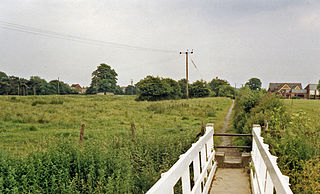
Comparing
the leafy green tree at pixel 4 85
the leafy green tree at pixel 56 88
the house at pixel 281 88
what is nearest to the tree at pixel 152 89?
the house at pixel 281 88

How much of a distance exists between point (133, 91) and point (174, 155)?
10152 cm

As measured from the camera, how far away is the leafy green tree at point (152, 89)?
2389 inches

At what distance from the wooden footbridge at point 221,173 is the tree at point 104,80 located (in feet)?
244

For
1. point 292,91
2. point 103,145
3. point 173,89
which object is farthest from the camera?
point 173,89

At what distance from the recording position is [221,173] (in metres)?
6.31

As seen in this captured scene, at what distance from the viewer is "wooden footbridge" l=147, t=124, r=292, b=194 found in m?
1.95

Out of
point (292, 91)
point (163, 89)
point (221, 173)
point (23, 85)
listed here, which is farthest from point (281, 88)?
point (23, 85)

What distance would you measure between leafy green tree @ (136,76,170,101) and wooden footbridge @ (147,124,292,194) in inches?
2032

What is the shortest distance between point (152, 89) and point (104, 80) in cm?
2674

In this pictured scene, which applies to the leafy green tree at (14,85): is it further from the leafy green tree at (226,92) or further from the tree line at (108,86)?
the leafy green tree at (226,92)

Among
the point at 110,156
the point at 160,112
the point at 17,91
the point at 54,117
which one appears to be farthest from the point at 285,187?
the point at 17,91

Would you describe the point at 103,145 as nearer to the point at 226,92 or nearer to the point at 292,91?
the point at 292,91

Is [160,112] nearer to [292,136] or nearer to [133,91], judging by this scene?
[292,136]

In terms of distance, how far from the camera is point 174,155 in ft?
19.8
